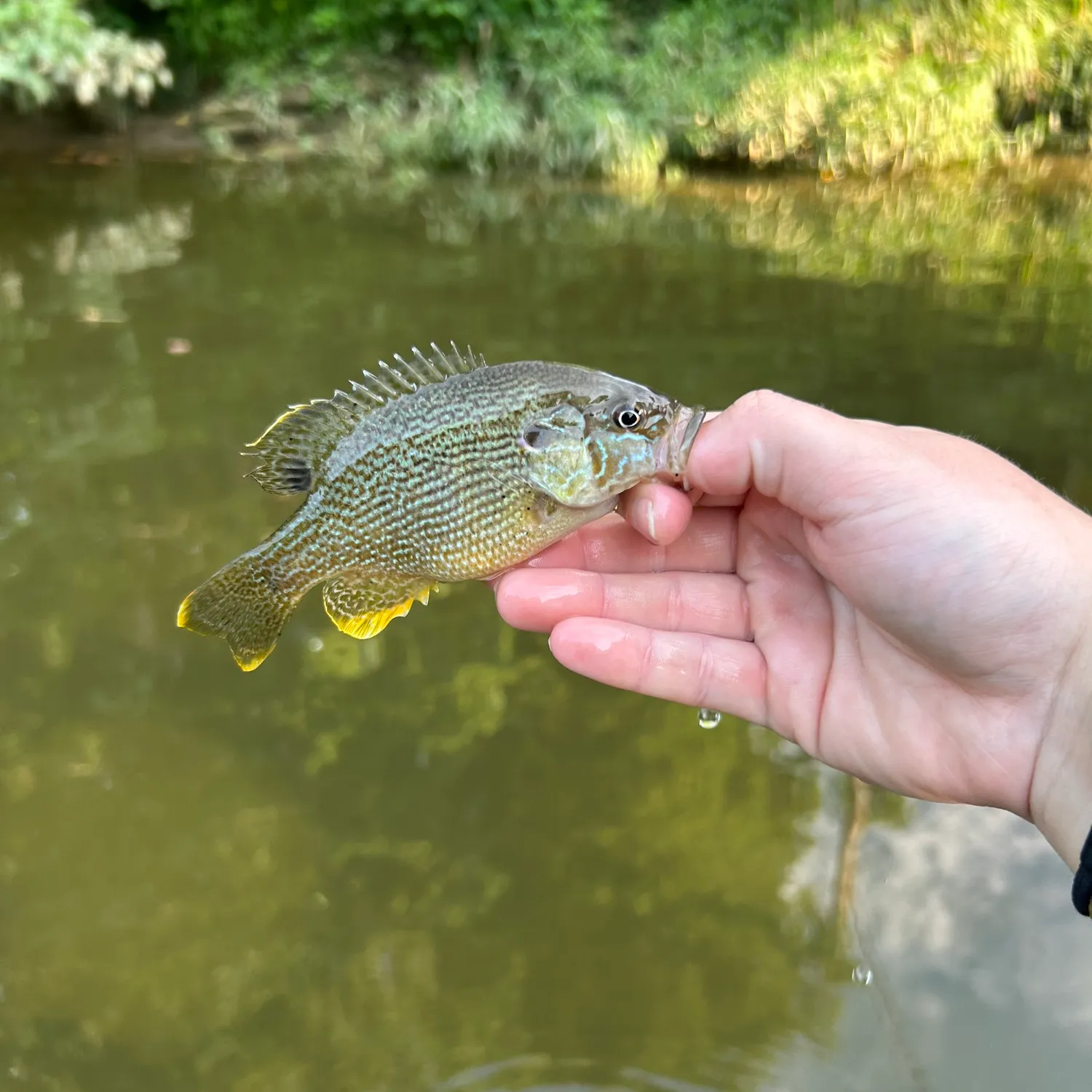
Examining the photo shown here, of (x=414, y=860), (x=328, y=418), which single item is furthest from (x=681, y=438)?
(x=414, y=860)

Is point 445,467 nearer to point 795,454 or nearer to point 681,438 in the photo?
point 681,438

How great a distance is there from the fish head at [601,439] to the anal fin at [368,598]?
1.73 ft

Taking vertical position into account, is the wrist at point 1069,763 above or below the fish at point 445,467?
below

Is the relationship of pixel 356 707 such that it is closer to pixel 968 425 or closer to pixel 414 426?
pixel 414 426

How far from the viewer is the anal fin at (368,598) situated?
8.74 feet

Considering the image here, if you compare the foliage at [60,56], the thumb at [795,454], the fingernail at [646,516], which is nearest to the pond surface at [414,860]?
the fingernail at [646,516]

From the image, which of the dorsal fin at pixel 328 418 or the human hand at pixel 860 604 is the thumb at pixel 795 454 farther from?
the dorsal fin at pixel 328 418

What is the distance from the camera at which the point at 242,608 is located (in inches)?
101

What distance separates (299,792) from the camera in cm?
378

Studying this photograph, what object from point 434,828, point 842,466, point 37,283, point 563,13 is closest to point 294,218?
point 37,283

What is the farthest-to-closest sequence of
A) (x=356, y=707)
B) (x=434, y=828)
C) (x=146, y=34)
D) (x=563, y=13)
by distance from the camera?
(x=146, y=34) → (x=563, y=13) → (x=356, y=707) → (x=434, y=828)

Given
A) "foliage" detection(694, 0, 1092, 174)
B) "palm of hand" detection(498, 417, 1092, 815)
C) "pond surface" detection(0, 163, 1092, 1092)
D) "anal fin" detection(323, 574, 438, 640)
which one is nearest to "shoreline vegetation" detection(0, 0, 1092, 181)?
"foliage" detection(694, 0, 1092, 174)

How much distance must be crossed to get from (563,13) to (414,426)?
1596cm

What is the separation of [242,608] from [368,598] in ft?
1.15
